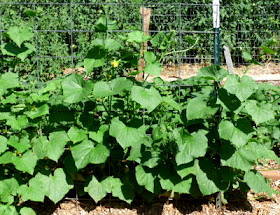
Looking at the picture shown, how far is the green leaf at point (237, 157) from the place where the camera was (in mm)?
3057

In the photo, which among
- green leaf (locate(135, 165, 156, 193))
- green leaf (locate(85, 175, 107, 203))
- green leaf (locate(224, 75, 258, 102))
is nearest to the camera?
green leaf (locate(224, 75, 258, 102))

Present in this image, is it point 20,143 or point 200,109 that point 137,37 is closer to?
point 200,109

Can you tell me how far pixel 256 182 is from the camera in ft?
10.6

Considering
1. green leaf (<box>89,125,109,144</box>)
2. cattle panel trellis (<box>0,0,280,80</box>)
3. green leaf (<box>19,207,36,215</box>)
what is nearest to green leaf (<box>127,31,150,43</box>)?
green leaf (<box>89,125,109,144</box>)

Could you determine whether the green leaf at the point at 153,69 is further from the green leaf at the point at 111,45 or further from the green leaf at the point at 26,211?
the green leaf at the point at 26,211

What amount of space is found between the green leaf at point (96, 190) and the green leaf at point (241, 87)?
115cm

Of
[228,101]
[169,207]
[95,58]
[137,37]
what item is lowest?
[169,207]

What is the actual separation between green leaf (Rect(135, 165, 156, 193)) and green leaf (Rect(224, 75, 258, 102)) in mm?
814

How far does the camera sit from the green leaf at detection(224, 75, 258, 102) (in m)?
2.86

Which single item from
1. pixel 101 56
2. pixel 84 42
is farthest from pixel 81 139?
pixel 84 42

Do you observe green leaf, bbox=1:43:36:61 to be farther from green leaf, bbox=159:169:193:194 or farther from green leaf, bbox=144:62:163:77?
green leaf, bbox=159:169:193:194

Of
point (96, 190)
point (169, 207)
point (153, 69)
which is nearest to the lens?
point (153, 69)

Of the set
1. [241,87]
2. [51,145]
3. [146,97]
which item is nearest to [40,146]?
[51,145]

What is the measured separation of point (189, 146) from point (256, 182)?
1.92ft
